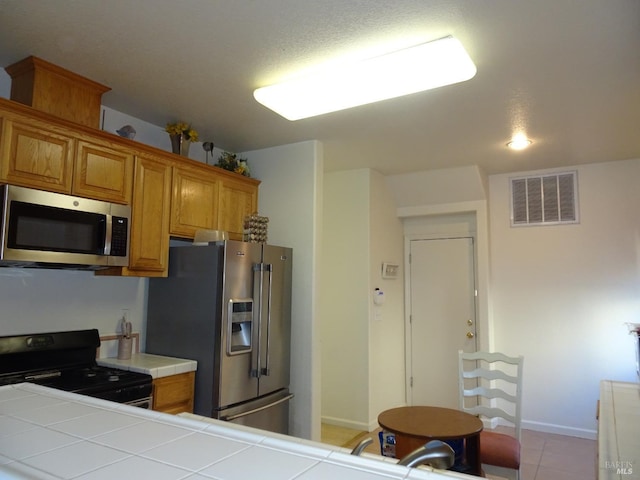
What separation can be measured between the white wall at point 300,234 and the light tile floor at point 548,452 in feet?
2.28

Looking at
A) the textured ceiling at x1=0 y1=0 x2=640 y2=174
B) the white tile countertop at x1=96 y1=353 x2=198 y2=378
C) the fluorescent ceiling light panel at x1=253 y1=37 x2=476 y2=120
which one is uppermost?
the textured ceiling at x1=0 y1=0 x2=640 y2=174

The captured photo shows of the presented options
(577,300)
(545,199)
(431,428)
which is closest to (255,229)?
(431,428)

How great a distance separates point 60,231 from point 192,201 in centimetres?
100

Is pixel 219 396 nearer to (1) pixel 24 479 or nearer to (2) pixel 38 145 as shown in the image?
(2) pixel 38 145

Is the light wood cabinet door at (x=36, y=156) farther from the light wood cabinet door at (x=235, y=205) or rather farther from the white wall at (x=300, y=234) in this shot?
the white wall at (x=300, y=234)

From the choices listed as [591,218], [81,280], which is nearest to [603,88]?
[591,218]

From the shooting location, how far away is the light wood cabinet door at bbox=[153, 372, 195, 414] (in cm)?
264

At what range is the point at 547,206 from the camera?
176 inches

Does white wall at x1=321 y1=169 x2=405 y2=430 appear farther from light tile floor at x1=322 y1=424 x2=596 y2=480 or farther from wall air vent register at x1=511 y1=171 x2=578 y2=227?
wall air vent register at x1=511 y1=171 x2=578 y2=227

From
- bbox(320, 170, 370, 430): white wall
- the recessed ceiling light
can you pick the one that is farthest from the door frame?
the recessed ceiling light

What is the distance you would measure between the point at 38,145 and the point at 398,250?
12.2ft

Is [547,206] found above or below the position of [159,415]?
above

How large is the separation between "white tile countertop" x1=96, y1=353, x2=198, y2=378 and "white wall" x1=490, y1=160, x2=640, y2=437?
3.25m

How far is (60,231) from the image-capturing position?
2.35m
